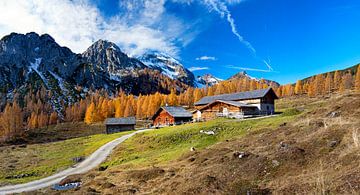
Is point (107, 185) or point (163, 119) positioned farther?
point (163, 119)

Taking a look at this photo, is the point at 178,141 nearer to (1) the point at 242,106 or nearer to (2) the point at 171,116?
(1) the point at 242,106

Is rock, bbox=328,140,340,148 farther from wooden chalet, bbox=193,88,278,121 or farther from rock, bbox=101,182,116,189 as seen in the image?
wooden chalet, bbox=193,88,278,121

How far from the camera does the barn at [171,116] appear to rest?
80.1 metres

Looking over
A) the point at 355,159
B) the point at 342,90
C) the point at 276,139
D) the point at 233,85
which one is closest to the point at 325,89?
the point at 342,90

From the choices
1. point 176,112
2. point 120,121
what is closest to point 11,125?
point 120,121

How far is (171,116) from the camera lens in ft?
263

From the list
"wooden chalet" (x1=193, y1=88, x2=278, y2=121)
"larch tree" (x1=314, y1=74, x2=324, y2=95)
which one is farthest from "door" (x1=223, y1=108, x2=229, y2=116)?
"larch tree" (x1=314, y1=74, x2=324, y2=95)

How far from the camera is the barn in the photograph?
80.1m

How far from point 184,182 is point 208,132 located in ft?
83.2

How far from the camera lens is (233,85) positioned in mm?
193625

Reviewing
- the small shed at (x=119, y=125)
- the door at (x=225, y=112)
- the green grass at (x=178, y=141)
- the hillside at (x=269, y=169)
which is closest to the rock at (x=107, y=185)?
the hillside at (x=269, y=169)

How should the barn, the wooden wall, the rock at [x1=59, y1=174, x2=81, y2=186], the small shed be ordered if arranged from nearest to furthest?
1. the rock at [x1=59, y1=174, x2=81, y2=186]
2. the barn
3. the wooden wall
4. the small shed

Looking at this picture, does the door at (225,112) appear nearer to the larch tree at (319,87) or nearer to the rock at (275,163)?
the rock at (275,163)

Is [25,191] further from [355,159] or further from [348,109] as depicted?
[348,109]
